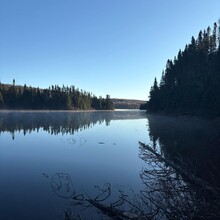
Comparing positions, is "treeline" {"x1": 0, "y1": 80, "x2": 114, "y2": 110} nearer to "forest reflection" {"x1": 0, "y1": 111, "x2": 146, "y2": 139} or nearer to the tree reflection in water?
"forest reflection" {"x1": 0, "y1": 111, "x2": 146, "y2": 139}

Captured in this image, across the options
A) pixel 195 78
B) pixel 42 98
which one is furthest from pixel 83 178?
pixel 42 98

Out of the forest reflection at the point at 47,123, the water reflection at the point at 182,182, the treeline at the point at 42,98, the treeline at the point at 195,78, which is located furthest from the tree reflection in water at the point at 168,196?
the treeline at the point at 42,98

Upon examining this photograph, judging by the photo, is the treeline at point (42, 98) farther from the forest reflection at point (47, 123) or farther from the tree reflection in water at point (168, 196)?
the tree reflection in water at point (168, 196)

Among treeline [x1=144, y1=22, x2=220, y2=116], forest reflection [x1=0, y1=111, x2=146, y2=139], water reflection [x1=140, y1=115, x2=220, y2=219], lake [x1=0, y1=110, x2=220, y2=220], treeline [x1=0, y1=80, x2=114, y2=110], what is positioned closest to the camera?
water reflection [x1=140, y1=115, x2=220, y2=219]

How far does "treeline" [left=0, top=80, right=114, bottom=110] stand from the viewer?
474 feet

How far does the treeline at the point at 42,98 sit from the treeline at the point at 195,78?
71.3 metres

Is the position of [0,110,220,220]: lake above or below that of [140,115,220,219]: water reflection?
below

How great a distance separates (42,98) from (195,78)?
311ft

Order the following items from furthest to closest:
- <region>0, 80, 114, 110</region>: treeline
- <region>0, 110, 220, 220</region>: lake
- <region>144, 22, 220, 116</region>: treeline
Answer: <region>0, 80, 114, 110</region>: treeline
<region>144, 22, 220, 116</region>: treeline
<region>0, 110, 220, 220</region>: lake

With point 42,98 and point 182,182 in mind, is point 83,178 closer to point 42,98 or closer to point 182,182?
point 182,182

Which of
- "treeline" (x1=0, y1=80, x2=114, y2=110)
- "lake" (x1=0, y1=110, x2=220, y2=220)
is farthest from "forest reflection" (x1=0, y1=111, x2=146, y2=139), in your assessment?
"treeline" (x1=0, y1=80, x2=114, y2=110)

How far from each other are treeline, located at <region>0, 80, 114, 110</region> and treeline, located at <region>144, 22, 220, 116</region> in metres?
71.3

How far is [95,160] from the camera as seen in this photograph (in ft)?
59.7

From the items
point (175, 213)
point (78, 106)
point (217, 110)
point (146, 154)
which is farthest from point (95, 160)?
point (78, 106)
